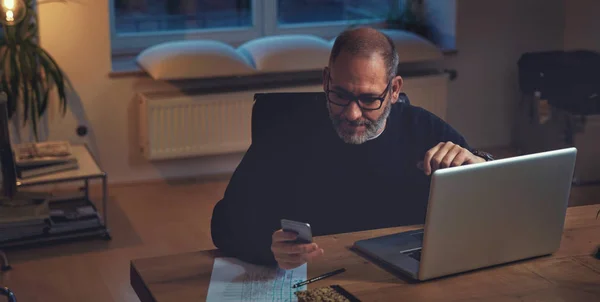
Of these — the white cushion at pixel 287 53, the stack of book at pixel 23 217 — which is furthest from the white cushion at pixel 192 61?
the stack of book at pixel 23 217

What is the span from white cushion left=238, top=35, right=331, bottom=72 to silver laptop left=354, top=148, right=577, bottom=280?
10.7ft

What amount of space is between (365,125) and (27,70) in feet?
9.28

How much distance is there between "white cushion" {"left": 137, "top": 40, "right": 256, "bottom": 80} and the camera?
17.3ft

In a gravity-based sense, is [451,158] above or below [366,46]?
below

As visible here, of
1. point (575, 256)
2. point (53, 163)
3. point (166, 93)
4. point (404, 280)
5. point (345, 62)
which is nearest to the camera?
point (404, 280)

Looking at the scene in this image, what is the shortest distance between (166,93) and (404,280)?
3.52 metres

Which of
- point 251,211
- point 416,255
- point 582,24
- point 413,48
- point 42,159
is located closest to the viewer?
point 416,255

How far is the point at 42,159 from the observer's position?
445cm

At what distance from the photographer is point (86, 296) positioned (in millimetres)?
3889

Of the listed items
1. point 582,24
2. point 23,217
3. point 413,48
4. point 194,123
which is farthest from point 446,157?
point 582,24

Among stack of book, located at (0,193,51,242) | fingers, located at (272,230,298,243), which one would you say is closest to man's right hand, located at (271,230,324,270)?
fingers, located at (272,230,298,243)

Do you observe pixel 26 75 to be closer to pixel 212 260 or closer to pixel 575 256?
pixel 212 260

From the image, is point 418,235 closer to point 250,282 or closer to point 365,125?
point 365,125

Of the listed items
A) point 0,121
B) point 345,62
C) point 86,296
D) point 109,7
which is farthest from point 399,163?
point 109,7
